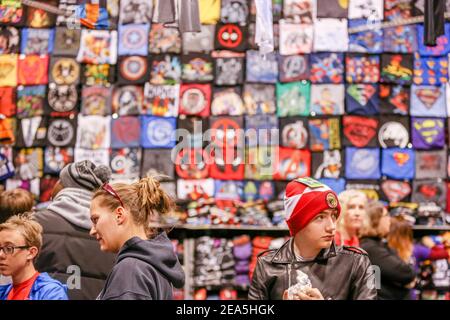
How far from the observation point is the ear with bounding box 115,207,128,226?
9.30 feet

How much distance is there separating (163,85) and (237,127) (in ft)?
2.36

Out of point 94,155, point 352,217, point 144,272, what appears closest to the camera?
point 144,272

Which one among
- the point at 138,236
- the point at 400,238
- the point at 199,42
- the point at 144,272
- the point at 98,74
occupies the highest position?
the point at 199,42

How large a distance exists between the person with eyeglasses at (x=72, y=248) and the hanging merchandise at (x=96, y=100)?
320 cm

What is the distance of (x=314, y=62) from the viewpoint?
657cm

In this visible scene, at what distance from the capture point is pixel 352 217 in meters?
4.11

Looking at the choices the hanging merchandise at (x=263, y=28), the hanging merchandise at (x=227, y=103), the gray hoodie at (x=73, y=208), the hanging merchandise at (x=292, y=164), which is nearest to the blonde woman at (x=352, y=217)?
the hanging merchandise at (x=263, y=28)

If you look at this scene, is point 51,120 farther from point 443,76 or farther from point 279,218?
point 443,76

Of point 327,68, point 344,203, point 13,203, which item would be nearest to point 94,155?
point 327,68

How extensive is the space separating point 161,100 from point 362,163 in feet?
5.70

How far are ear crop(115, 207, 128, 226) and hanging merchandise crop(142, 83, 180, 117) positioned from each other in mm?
3725

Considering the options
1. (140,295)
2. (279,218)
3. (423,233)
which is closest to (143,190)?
(140,295)

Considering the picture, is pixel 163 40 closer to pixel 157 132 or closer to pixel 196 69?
pixel 196 69

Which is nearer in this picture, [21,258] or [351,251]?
[351,251]
